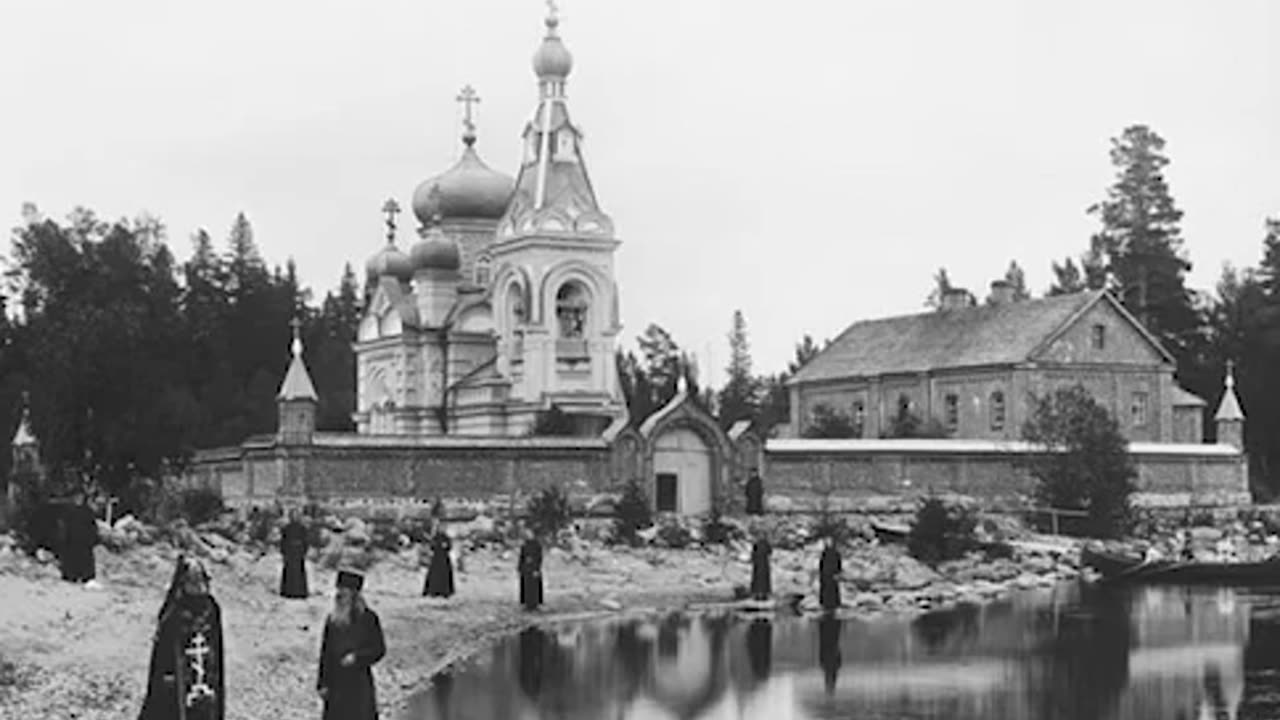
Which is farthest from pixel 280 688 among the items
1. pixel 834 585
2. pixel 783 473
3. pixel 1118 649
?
pixel 783 473

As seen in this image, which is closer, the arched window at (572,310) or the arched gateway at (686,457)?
the arched gateway at (686,457)

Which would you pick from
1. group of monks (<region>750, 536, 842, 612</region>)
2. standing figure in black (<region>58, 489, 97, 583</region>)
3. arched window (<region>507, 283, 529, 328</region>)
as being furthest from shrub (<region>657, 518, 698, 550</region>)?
standing figure in black (<region>58, 489, 97, 583</region>)

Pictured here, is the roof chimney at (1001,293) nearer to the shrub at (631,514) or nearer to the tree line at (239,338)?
the tree line at (239,338)

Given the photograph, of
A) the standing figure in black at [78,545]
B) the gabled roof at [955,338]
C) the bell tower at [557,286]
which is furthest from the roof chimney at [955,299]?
the standing figure in black at [78,545]

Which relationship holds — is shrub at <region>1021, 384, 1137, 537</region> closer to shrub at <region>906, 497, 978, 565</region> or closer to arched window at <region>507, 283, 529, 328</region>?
shrub at <region>906, 497, 978, 565</region>

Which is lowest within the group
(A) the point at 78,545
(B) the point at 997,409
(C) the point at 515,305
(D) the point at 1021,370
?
(A) the point at 78,545

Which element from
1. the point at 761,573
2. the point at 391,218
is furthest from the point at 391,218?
the point at 761,573

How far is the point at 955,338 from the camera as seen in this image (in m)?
64.3

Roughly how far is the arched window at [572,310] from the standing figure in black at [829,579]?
24698 millimetres

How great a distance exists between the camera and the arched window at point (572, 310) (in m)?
60.2

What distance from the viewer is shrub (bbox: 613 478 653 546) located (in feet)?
149

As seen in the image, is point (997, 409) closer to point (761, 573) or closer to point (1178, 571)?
point (1178, 571)

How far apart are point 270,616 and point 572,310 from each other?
32313 millimetres

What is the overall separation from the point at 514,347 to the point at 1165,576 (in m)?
21.6
